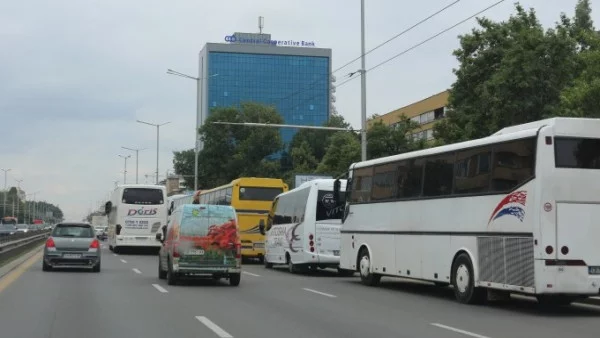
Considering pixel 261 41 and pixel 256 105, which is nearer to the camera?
pixel 256 105

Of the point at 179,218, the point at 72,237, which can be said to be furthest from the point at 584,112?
the point at 72,237

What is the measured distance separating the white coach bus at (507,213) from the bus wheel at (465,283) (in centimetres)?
2

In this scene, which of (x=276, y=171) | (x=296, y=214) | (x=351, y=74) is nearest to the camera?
(x=296, y=214)

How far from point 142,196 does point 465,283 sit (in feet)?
90.0

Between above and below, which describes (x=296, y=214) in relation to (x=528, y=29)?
below

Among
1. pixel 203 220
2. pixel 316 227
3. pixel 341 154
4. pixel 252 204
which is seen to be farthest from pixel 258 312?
pixel 341 154

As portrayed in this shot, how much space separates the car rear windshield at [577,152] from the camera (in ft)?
48.0

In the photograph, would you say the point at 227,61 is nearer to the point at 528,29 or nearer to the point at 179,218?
the point at 528,29

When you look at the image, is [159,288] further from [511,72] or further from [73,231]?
[511,72]

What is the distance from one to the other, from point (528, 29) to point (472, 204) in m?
20.2

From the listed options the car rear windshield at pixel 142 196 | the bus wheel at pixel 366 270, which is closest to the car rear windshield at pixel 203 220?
the bus wheel at pixel 366 270

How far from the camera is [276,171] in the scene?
77.5 meters

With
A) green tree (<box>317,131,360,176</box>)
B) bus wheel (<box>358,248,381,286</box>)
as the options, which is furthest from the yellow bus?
green tree (<box>317,131,360,176</box>)

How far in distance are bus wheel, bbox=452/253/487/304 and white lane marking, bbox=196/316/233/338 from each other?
235 inches
